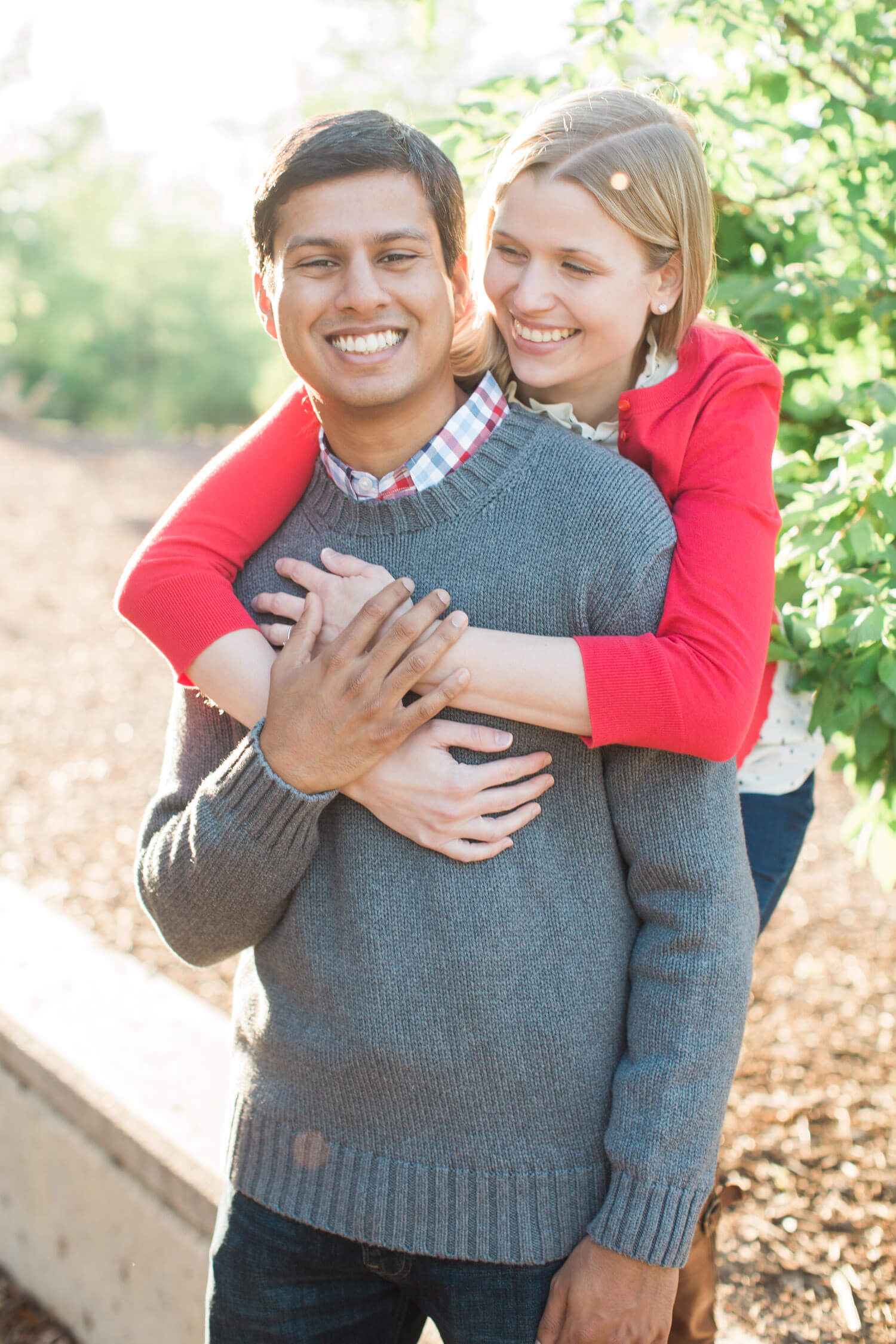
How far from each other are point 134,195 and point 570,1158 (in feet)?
100

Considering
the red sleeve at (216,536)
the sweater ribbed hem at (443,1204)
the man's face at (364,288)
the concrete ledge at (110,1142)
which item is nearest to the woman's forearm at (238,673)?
the red sleeve at (216,536)

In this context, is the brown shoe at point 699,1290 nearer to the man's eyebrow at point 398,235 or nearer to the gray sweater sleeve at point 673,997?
the gray sweater sleeve at point 673,997

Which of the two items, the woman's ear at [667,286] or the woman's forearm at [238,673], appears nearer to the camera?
the woman's forearm at [238,673]

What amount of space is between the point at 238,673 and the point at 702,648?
633 mm

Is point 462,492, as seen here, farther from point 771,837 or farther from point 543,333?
point 771,837

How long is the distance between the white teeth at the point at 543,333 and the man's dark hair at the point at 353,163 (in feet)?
0.85

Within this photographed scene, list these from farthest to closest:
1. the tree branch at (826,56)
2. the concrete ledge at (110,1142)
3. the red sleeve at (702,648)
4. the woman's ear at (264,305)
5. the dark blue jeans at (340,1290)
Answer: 1. the concrete ledge at (110,1142)
2. the tree branch at (826,56)
3. the woman's ear at (264,305)
4. the dark blue jeans at (340,1290)
5. the red sleeve at (702,648)

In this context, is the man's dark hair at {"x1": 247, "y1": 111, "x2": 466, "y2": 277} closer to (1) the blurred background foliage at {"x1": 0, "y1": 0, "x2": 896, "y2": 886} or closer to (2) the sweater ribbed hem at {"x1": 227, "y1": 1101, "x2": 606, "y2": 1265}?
(1) the blurred background foliage at {"x1": 0, "y1": 0, "x2": 896, "y2": 886}

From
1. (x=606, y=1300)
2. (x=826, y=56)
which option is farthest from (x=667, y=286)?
(x=606, y=1300)

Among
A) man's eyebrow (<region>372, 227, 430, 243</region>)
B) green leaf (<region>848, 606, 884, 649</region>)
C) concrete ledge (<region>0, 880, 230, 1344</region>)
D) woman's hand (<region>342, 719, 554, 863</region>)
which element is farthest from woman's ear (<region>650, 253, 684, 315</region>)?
concrete ledge (<region>0, 880, 230, 1344</region>)

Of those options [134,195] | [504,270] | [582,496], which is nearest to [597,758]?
[582,496]

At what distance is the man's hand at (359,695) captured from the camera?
1.44 m

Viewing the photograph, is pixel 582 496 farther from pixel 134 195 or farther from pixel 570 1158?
Result: pixel 134 195

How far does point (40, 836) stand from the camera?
5.41m
